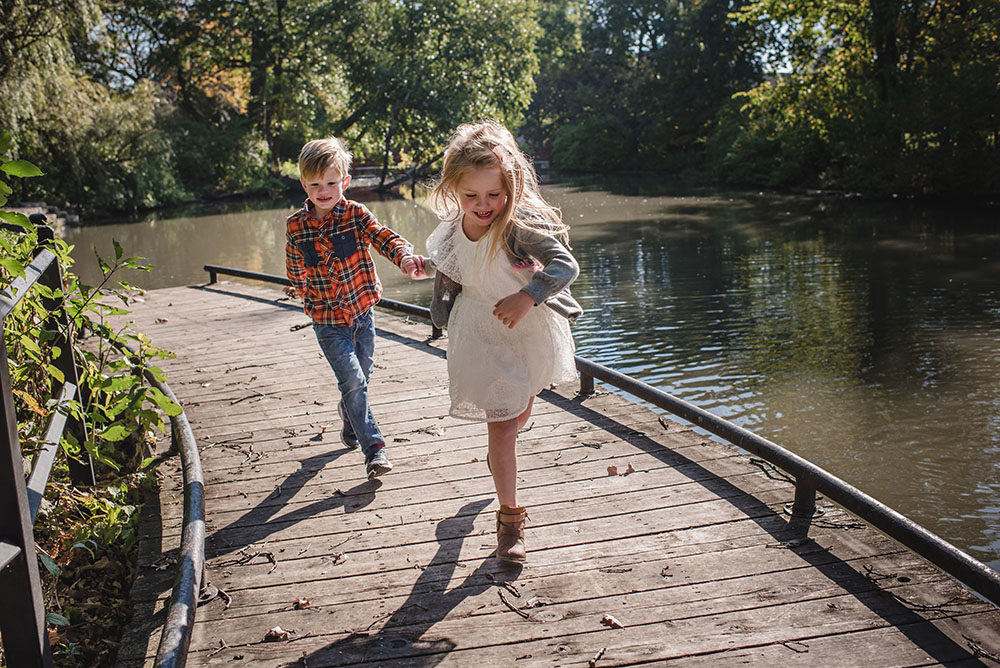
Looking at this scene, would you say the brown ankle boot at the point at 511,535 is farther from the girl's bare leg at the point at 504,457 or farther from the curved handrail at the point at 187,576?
the curved handrail at the point at 187,576

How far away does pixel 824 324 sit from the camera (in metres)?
10.1

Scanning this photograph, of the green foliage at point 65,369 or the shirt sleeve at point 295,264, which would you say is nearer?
the green foliage at point 65,369

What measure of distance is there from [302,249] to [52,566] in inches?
79.6

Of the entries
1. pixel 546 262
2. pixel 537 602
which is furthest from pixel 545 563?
pixel 546 262

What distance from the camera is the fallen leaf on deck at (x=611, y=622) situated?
2840 millimetres

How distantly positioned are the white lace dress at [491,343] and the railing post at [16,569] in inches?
59.7

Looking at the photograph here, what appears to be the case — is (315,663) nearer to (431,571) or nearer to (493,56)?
(431,571)

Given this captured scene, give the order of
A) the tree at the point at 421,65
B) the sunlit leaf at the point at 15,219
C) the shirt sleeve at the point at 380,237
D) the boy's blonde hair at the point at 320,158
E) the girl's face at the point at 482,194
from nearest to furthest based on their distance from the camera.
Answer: the sunlit leaf at the point at 15,219 → the girl's face at the point at 482,194 → the boy's blonde hair at the point at 320,158 → the shirt sleeve at the point at 380,237 → the tree at the point at 421,65

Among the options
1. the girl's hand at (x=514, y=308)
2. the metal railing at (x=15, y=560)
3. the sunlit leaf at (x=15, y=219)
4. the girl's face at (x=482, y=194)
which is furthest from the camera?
the girl's face at (x=482, y=194)

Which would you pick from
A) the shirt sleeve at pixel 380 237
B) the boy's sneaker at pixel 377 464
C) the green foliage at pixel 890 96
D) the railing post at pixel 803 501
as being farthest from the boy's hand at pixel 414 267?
Answer: the green foliage at pixel 890 96

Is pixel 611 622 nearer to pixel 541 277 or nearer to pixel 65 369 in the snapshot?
pixel 541 277

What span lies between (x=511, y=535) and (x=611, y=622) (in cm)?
61

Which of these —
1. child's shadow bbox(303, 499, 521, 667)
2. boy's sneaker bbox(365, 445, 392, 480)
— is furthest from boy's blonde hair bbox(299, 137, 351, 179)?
child's shadow bbox(303, 499, 521, 667)

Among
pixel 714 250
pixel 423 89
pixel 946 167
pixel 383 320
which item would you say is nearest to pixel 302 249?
pixel 383 320
